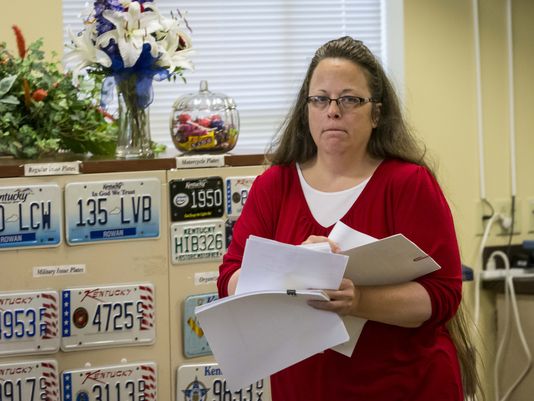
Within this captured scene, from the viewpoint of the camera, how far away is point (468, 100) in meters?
3.40

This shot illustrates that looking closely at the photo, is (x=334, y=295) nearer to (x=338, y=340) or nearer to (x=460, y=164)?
(x=338, y=340)

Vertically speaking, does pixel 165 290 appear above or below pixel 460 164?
below

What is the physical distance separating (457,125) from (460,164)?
15cm

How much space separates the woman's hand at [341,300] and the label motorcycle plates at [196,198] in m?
0.91

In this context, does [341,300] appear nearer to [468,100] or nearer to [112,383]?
[112,383]

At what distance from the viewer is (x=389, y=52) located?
345 centimetres

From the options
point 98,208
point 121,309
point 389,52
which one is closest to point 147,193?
point 98,208

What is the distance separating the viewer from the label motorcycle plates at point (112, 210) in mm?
2221

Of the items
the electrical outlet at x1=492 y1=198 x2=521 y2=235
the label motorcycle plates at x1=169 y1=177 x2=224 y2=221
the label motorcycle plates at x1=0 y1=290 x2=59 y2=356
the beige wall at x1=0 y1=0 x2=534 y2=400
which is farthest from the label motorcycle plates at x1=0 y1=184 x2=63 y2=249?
the electrical outlet at x1=492 y1=198 x2=521 y2=235

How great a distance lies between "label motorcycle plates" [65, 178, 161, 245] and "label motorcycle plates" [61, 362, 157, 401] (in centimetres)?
35

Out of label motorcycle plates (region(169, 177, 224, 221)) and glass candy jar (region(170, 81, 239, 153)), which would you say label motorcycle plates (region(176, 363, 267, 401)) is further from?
glass candy jar (region(170, 81, 239, 153))

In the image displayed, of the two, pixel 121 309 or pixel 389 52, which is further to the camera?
pixel 389 52

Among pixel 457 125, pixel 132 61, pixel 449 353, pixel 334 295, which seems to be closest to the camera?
pixel 334 295

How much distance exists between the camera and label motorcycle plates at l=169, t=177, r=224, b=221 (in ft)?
7.59
